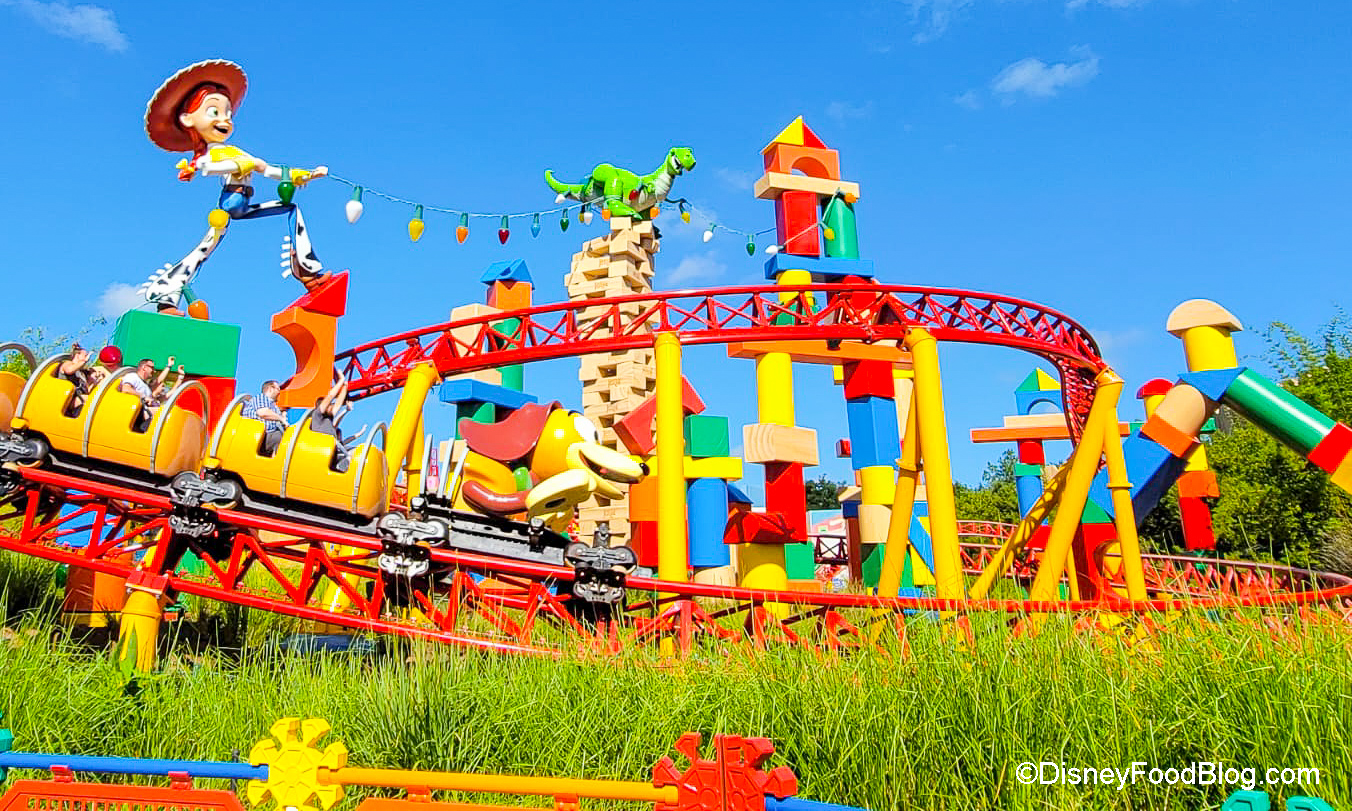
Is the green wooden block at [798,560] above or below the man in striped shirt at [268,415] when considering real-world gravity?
below

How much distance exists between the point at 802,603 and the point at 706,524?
552 centimetres

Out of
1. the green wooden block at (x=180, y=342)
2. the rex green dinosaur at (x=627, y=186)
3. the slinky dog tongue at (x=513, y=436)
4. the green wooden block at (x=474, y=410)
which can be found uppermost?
the rex green dinosaur at (x=627, y=186)

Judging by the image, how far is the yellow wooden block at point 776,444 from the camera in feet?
37.5

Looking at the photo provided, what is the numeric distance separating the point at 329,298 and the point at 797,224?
6193mm

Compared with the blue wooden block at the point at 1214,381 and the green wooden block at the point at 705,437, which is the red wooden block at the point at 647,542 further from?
the blue wooden block at the point at 1214,381

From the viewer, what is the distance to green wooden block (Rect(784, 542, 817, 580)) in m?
11.7

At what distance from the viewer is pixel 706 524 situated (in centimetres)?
1134

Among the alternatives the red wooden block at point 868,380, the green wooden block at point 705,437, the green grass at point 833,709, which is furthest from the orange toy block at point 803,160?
the green grass at point 833,709

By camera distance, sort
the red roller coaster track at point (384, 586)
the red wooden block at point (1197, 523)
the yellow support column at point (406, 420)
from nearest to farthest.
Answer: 1. the red roller coaster track at point (384, 586)
2. the yellow support column at point (406, 420)
3. the red wooden block at point (1197, 523)

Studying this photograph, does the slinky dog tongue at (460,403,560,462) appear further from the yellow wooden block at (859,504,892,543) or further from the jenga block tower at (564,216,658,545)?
the jenga block tower at (564,216,658,545)

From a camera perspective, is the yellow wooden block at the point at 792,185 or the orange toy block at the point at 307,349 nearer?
the orange toy block at the point at 307,349

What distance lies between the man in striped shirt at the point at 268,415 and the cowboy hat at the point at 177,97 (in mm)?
3957

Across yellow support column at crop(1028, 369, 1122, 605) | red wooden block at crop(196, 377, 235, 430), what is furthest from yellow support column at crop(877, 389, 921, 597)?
red wooden block at crop(196, 377, 235, 430)

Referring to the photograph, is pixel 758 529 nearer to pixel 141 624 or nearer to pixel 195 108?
pixel 141 624
